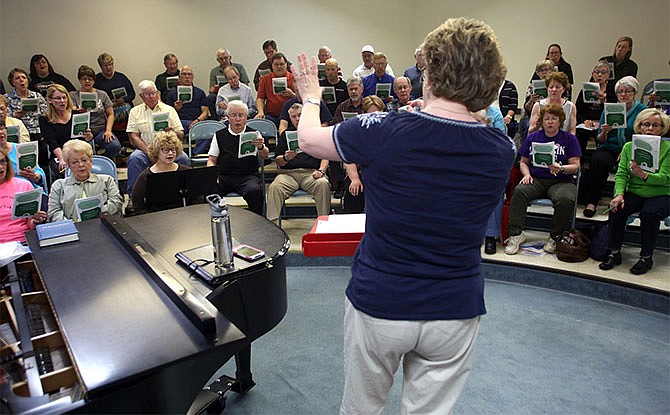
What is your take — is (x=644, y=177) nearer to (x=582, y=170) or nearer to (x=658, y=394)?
(x=582, y=170)

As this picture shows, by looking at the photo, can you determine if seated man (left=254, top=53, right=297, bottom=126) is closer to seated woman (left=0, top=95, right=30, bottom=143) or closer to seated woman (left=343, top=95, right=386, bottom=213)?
seated woman (left=343, top=95, right=386, bottom=213)

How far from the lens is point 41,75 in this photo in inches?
248

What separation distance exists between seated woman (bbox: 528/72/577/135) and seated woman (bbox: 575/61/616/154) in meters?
0.53

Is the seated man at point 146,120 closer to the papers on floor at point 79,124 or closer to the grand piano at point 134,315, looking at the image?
the papers on floor at point 79,124

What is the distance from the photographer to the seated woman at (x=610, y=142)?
449 cm

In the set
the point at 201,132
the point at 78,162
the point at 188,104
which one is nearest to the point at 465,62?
the point at 78,162

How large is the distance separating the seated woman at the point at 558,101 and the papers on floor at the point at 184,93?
3965 millimetres

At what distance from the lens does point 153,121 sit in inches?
198

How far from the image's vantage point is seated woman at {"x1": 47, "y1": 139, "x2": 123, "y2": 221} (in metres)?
3.37

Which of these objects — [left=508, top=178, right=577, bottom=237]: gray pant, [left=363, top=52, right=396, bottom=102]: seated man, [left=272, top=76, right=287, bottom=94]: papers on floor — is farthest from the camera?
[left=363, top=52, right=396, bottom=102]: seated man

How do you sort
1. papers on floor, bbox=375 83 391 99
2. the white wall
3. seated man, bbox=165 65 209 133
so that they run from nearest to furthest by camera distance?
papers on floor, bbox=375 83 391 99 → seated man, bbox=165 65 209 133 → the white wall

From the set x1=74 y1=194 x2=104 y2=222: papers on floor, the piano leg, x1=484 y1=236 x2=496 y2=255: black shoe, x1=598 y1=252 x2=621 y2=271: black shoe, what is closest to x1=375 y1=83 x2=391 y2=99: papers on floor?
x1=484 y1=236 x2=496 y2=255: black shoe

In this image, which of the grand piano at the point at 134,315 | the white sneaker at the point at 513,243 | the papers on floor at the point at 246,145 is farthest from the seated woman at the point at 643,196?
the papers on floor at the point at 246,145

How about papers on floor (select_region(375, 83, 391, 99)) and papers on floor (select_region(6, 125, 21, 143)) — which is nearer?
papers on floor (select_region(6, 125, 21, 143))
